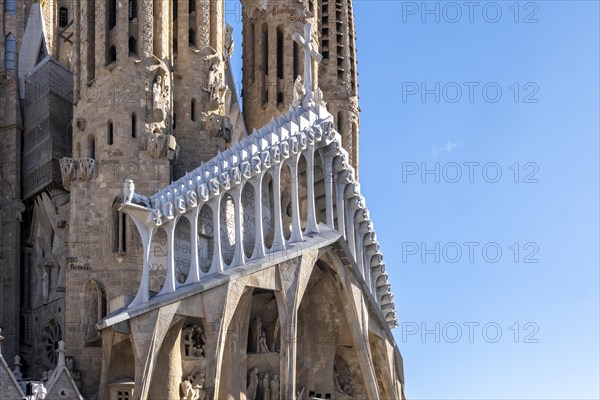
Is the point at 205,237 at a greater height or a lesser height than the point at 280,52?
lesser

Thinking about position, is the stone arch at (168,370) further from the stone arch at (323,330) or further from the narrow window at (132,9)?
the narrow window at (132,9)

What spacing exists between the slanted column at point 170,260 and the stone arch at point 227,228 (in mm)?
3155

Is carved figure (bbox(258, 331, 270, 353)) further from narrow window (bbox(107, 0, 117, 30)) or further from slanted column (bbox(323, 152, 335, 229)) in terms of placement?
narrow window (bbox(107, 0, 117, 30))

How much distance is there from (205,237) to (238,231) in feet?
4.01

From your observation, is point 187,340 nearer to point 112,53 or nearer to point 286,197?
point 286,197

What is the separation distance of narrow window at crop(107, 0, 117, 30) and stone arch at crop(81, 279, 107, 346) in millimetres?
8458

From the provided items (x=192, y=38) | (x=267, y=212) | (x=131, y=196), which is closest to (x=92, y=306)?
(x=131, y=196)

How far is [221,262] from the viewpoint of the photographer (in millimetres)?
41688

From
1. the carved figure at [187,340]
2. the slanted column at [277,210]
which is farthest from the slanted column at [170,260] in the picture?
the slanted column at [277,210]

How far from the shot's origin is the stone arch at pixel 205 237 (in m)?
42.9

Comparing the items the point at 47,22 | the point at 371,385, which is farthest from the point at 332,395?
the point at 47,22

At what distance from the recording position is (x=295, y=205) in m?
44.4

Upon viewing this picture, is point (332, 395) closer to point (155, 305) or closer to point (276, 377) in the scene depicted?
point (276, 377)

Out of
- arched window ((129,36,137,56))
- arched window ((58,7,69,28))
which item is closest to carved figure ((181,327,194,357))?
arched window ((129,36,137,56))
